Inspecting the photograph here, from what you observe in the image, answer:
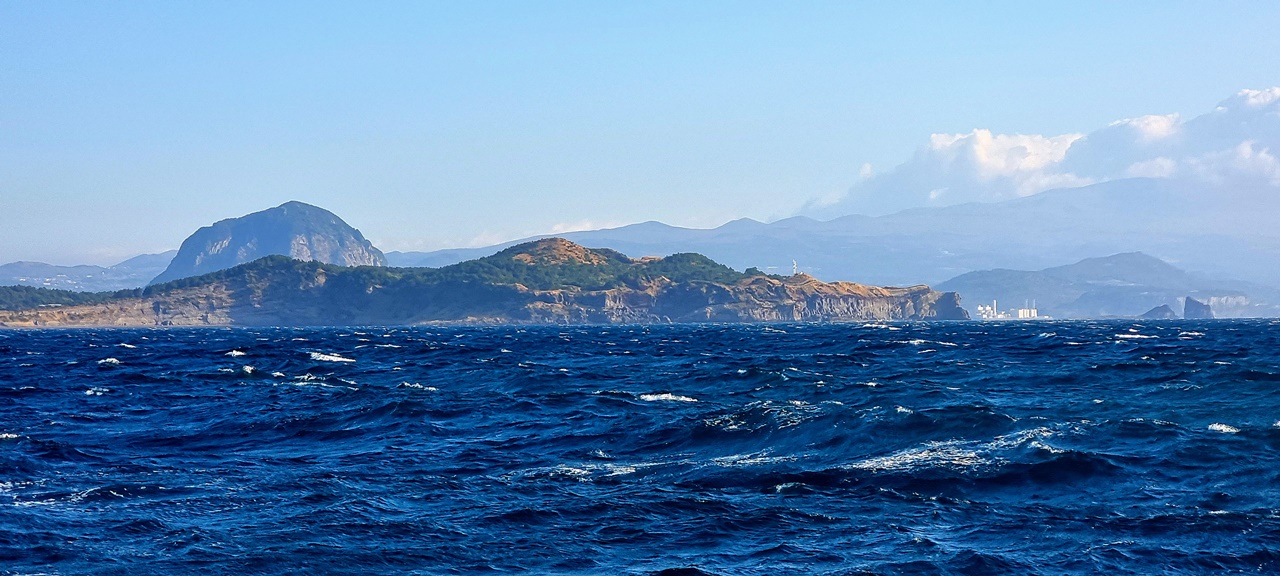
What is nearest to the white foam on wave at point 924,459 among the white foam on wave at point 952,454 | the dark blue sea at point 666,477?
the white foam on wave at point 952,454

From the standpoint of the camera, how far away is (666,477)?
27375 millimetres

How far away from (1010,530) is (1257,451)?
11380 mm

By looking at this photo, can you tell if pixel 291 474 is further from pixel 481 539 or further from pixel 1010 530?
pixel 1010 530

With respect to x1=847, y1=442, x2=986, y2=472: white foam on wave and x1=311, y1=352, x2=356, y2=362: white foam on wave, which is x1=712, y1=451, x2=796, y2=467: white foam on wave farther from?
x1=311, y1=352, x2=356, y2=362: white foam on wave

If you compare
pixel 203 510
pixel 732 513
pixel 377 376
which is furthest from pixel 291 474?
pixel 377 376

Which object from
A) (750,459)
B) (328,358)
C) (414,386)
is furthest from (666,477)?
(328,358)

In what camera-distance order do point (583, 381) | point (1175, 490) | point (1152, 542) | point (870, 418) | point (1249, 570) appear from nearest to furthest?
1. point (1249, 570)
2. point (1152, 542)
3. point (1175, 490)
4. point (870, 418)
5. point (583, 381)

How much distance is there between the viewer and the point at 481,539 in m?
21.1

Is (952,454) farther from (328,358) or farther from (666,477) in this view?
(328,358)

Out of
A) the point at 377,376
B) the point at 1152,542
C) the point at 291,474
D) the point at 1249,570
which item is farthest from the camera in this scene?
the point at 377,376

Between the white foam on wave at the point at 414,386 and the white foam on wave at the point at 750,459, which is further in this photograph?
the white foam on wave at the point at 414,386

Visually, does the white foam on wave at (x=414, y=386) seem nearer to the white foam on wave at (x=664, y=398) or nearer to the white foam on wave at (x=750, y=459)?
the white foam on wave at (x=664, y=398)

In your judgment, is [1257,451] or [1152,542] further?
[1257,451]

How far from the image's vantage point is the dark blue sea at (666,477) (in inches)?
779
